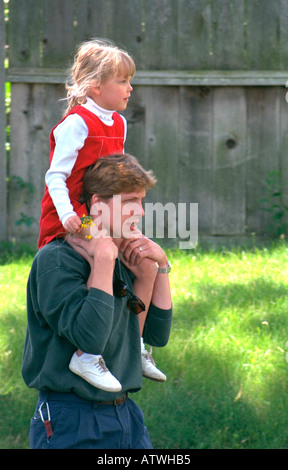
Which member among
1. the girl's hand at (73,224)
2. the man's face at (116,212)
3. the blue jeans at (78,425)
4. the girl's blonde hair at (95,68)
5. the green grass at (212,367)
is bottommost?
the green grass at (212,367)

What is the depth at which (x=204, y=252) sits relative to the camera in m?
5.73

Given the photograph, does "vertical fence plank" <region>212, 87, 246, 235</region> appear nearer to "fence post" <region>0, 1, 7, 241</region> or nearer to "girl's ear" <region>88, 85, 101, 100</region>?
"fence post" <region>0, 1, 7, 241</region>

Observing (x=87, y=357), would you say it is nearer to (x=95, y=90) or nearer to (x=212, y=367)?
(x=95, y=90)

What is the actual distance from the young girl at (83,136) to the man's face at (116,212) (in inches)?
4.6

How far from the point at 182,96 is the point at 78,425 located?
4.27m

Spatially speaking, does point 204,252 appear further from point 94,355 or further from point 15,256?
point 94,355

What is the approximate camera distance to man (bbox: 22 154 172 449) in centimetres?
224

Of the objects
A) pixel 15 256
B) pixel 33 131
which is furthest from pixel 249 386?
pixel 33 131

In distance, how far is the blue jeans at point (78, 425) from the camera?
2.30m

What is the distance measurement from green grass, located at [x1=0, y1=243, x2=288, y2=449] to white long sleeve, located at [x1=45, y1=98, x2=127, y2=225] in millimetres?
1361

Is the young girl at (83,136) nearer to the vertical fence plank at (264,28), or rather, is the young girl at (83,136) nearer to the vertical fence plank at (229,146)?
the vertical fence plank at (229,146)

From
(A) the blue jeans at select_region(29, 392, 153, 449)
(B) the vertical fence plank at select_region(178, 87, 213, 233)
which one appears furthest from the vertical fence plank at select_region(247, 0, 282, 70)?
(A) the blue jeans at select_region(29, 392, 153, 449)

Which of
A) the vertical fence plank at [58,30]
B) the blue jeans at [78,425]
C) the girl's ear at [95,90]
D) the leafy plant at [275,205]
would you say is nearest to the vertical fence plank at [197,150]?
the leafy plant at [275,205]

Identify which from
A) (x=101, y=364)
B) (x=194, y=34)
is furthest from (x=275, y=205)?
(x=101, y=364)
